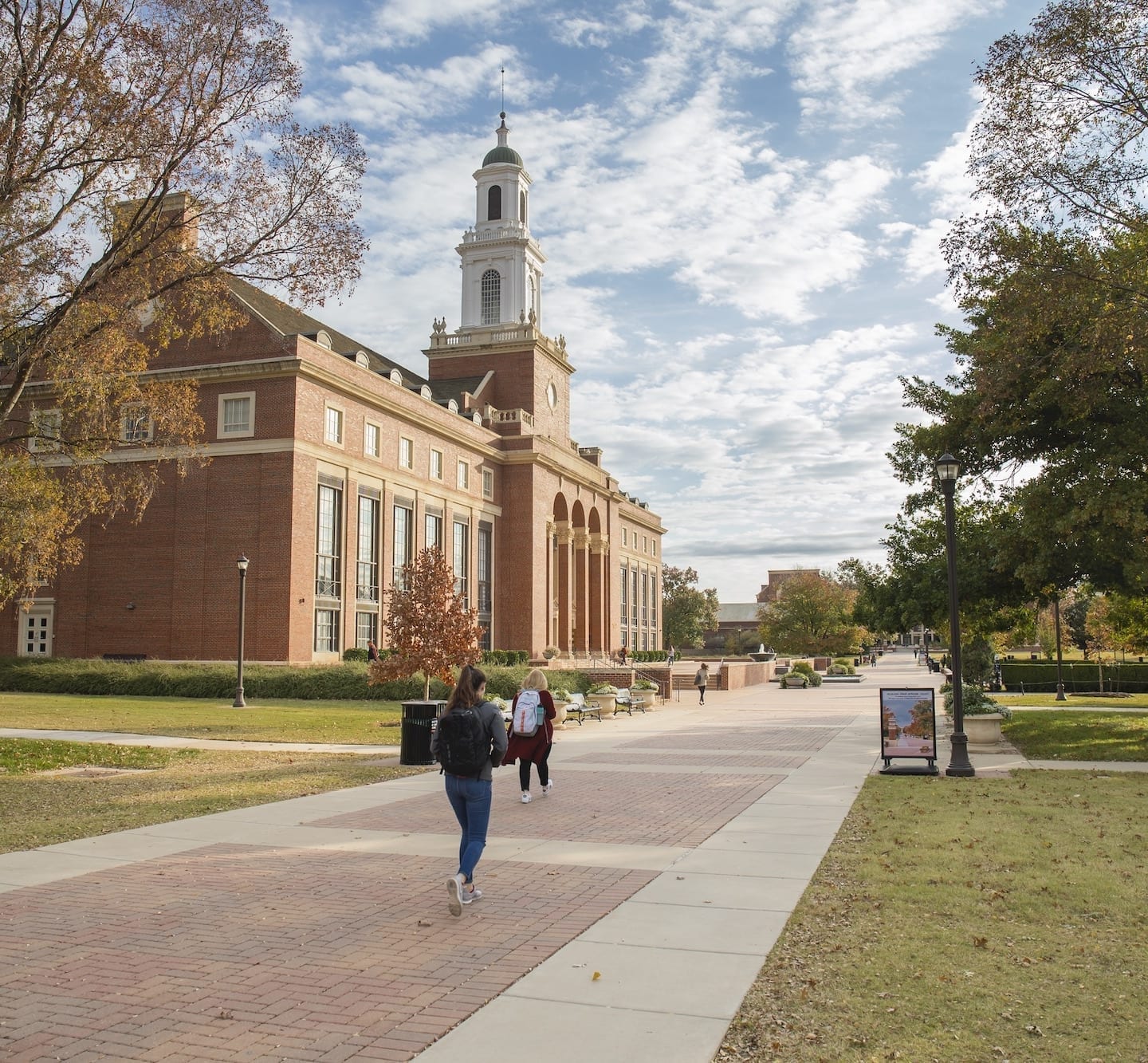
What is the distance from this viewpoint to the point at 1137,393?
20141 mm

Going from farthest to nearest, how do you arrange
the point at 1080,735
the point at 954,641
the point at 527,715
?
the point at 1080,735
the point at 954,641
the point at 527,715

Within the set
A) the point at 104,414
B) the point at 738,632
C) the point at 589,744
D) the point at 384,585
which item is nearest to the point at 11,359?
the point at 104,414

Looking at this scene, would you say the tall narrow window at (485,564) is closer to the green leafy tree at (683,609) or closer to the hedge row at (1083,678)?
the hedge row at (1083,678)

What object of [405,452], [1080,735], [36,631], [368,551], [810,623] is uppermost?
[405,452]

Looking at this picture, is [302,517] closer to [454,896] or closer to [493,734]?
[493,734]

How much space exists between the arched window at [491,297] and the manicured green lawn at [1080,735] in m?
49.8

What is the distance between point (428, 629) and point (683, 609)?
102 metres

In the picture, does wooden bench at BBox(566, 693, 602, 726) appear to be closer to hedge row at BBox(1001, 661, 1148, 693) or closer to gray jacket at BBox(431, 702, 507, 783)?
gray jacket at BBox(431, 702, 507, 783)

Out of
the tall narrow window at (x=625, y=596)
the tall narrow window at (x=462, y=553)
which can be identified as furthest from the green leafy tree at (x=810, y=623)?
the tall narrow window at (x=462, y=553)

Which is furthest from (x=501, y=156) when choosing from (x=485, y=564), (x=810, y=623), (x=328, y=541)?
(x=810, y=623)

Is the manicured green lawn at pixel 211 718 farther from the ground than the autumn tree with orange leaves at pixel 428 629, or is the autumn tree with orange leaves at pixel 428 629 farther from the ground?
the autumn tree with orange leaves at pixel 428 629

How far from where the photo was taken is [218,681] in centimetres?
3397

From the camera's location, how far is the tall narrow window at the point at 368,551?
147ft

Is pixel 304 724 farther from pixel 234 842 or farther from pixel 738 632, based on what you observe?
pixel 738 632
